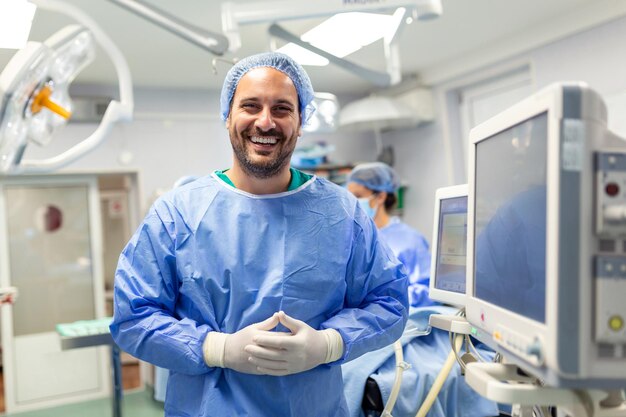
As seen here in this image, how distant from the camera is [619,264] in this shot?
2.56 feet

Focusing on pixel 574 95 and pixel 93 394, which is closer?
pixel 574 95

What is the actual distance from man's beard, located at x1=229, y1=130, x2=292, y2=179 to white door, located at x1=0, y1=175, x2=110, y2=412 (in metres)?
3.65

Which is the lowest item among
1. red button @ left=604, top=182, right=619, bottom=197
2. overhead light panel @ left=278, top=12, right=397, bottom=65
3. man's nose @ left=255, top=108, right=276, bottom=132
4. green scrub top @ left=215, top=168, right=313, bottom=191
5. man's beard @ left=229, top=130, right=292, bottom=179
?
red button @ left=604, top=182, right=619, bottom=197

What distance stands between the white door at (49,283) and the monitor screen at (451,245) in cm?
367

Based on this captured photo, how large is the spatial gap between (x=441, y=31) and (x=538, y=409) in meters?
2.75

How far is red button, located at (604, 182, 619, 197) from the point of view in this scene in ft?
2.57

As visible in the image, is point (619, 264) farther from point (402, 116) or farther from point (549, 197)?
point (402, 116)

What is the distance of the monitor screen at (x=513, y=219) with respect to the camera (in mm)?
870

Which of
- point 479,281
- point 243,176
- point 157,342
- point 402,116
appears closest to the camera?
point 479,281

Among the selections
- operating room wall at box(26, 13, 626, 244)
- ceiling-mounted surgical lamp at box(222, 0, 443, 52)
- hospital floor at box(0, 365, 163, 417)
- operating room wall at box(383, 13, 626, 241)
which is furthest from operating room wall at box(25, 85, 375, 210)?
ceiling-mounted surgical lamp at box(222, 0, 443, 52)

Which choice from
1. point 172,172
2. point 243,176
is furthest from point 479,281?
point 172,172

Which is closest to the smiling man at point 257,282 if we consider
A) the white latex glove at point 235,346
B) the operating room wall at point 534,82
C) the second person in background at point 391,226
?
the white latex glove at point 235,346

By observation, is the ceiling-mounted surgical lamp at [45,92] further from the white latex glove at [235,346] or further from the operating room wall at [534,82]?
the operating room wall at [534,82]

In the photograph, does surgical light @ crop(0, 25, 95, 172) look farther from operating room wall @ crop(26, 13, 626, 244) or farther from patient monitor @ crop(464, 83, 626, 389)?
operating room wall @ crop(26, 13, 626, 244)
